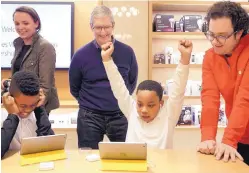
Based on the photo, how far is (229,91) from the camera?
149 cm

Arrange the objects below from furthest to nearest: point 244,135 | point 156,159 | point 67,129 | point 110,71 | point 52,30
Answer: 1. point 52,30
2. point 67,129
3. point 110,71
4. point 244,135
5. point 156,159

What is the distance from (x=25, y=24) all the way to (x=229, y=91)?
49.8 inches

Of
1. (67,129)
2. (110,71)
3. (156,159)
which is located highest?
(110,71)

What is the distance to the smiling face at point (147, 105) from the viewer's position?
166 cm

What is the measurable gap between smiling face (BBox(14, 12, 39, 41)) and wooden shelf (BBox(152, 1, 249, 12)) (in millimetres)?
1692

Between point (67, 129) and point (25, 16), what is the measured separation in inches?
62.2

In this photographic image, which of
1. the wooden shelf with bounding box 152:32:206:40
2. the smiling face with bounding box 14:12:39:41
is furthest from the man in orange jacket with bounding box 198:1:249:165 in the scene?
the wooden shelf with bounding box 152:32:206:40

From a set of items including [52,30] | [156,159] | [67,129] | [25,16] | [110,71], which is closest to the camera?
[156,159]

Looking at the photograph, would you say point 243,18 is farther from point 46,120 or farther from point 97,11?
point 46,120

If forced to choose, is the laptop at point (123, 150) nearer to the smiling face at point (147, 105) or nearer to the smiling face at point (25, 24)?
the smiling face at point (147, 105)

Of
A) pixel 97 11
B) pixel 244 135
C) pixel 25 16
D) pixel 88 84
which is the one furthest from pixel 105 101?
pixel 244 135

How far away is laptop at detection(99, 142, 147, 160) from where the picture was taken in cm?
123

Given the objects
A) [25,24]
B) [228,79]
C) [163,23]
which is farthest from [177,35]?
[228,79]

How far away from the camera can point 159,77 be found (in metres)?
3.69
